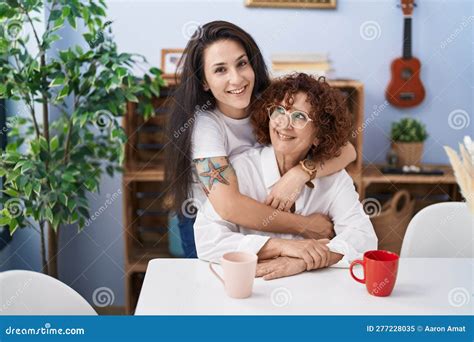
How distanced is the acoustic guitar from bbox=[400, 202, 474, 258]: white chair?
738 millimetres

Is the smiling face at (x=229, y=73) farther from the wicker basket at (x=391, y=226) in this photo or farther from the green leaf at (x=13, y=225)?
the wicker basket at (x=391, y=226)

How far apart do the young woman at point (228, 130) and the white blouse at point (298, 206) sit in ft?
0.07

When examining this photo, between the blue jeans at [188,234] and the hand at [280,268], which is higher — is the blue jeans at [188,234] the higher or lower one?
the lower one

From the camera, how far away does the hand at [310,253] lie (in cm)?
96

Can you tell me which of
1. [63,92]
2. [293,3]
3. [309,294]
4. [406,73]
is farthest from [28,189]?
[406,73]

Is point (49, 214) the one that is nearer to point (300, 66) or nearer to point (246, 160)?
point (246, 160)

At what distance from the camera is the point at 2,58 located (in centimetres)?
139

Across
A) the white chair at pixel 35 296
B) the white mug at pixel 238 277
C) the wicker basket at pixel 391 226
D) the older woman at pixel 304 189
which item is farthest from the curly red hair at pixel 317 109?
the wicker basket at pixel 391 226

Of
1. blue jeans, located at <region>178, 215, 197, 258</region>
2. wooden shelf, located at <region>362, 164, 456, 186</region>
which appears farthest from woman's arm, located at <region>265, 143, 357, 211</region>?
wooden shelf, located at <region>362, 164, 456, 186</region>

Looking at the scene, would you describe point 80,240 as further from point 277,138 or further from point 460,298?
point 460,298

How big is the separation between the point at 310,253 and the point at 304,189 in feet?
0.72

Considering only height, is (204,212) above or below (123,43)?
below
